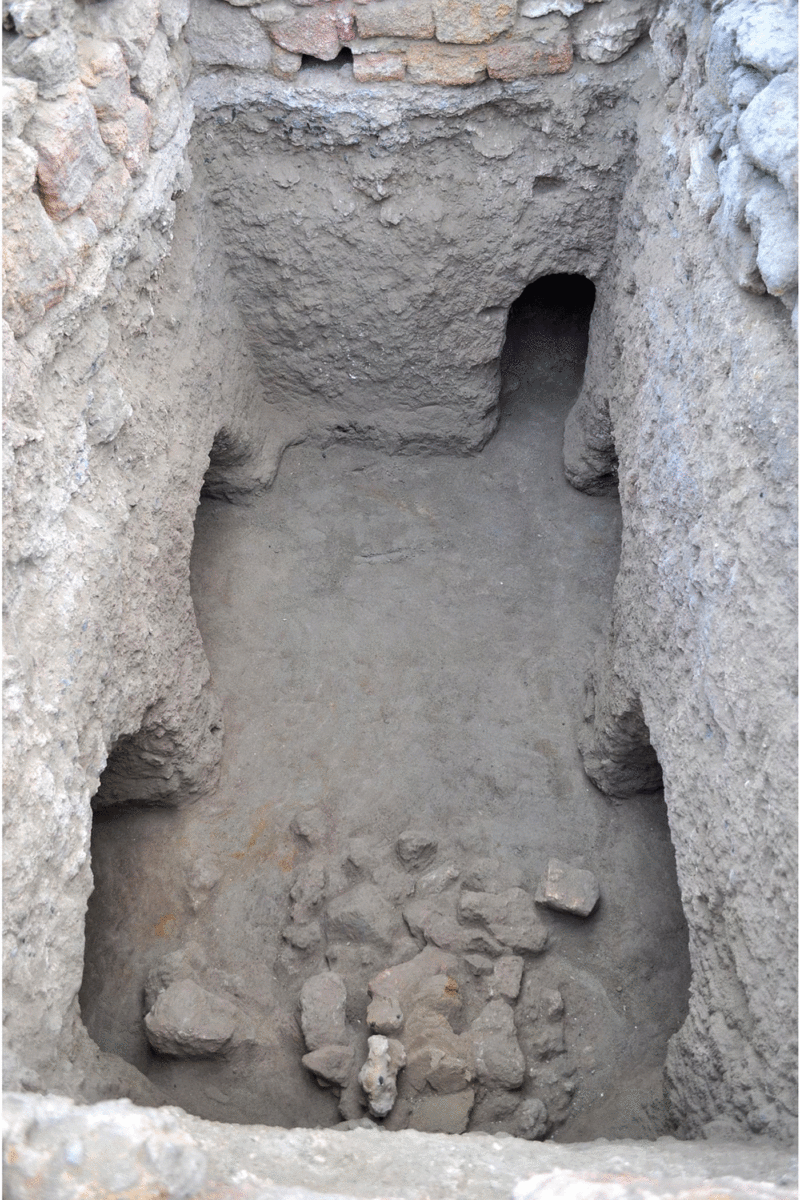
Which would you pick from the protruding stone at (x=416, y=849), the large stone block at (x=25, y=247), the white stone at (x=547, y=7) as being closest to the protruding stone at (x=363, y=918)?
the protruding stone at (x=416, y=849)

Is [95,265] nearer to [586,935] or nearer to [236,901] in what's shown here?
[236,901]

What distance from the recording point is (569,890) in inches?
143

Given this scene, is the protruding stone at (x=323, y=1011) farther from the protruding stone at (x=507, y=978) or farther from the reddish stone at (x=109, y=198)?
the reddish stone at (x=109, y=198)

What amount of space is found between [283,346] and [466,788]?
6.78ft

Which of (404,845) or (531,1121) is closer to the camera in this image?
(531,1121)

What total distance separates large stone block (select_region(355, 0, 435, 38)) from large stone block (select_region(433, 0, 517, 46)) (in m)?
0.04

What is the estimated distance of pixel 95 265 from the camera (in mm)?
2834

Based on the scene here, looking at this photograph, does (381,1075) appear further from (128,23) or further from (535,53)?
(535,53)

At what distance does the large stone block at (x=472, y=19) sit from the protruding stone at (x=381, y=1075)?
11.1 ft

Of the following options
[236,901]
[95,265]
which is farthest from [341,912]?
[95,265]

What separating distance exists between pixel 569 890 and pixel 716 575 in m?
1.45

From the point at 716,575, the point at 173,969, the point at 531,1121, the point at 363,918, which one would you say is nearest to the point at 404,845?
the point at 363,918

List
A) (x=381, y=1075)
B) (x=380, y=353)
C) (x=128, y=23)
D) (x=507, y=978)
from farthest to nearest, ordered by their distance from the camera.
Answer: (x=380, y=353)
(x=507, y=978)
(x=381, y=1075)
(x=128, y=23)

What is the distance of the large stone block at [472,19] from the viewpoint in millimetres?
3496
